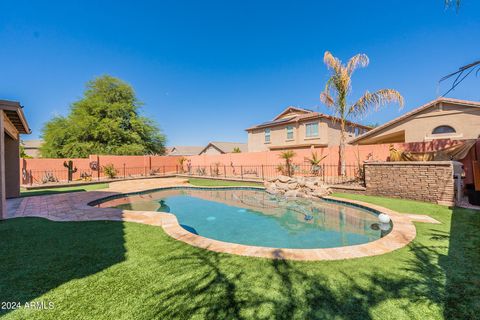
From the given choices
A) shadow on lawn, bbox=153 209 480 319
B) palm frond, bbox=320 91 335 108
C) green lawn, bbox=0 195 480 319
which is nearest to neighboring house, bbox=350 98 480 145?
palm frond, bbox=320 91 335 108

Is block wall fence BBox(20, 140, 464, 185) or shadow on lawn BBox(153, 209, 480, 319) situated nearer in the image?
shadow on lawn BBox(153, 209, 480, 319)

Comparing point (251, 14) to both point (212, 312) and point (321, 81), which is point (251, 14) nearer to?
point (321, 81)

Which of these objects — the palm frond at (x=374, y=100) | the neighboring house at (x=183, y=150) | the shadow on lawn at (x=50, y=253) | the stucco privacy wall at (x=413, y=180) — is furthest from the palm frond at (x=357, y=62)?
the neighboring house at (x=183, y=150)

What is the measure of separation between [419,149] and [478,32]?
9.78 meters

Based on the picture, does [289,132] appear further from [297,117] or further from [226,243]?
[226,243]

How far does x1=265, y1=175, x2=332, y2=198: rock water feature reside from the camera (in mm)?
9936

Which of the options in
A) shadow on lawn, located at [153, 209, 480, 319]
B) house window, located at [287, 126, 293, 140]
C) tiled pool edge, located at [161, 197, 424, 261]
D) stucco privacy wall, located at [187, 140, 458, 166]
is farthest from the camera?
house window, located at [287, 126, 293, 140]

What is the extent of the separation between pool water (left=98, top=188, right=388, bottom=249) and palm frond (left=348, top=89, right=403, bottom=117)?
679 cm

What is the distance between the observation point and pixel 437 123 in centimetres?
1302

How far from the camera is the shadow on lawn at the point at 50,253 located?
272 cm

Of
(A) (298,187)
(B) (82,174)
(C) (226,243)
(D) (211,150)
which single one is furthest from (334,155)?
(D) (211,150)

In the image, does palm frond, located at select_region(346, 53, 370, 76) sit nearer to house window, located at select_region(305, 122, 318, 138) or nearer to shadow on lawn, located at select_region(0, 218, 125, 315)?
house window, located at select_region(305, 122, 318, 138)

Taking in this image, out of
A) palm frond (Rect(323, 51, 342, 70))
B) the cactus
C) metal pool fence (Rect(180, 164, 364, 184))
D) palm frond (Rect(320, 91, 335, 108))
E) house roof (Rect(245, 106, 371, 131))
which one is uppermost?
palm frond (Rect(323, 51, 342, 70))

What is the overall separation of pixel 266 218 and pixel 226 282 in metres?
5.04
